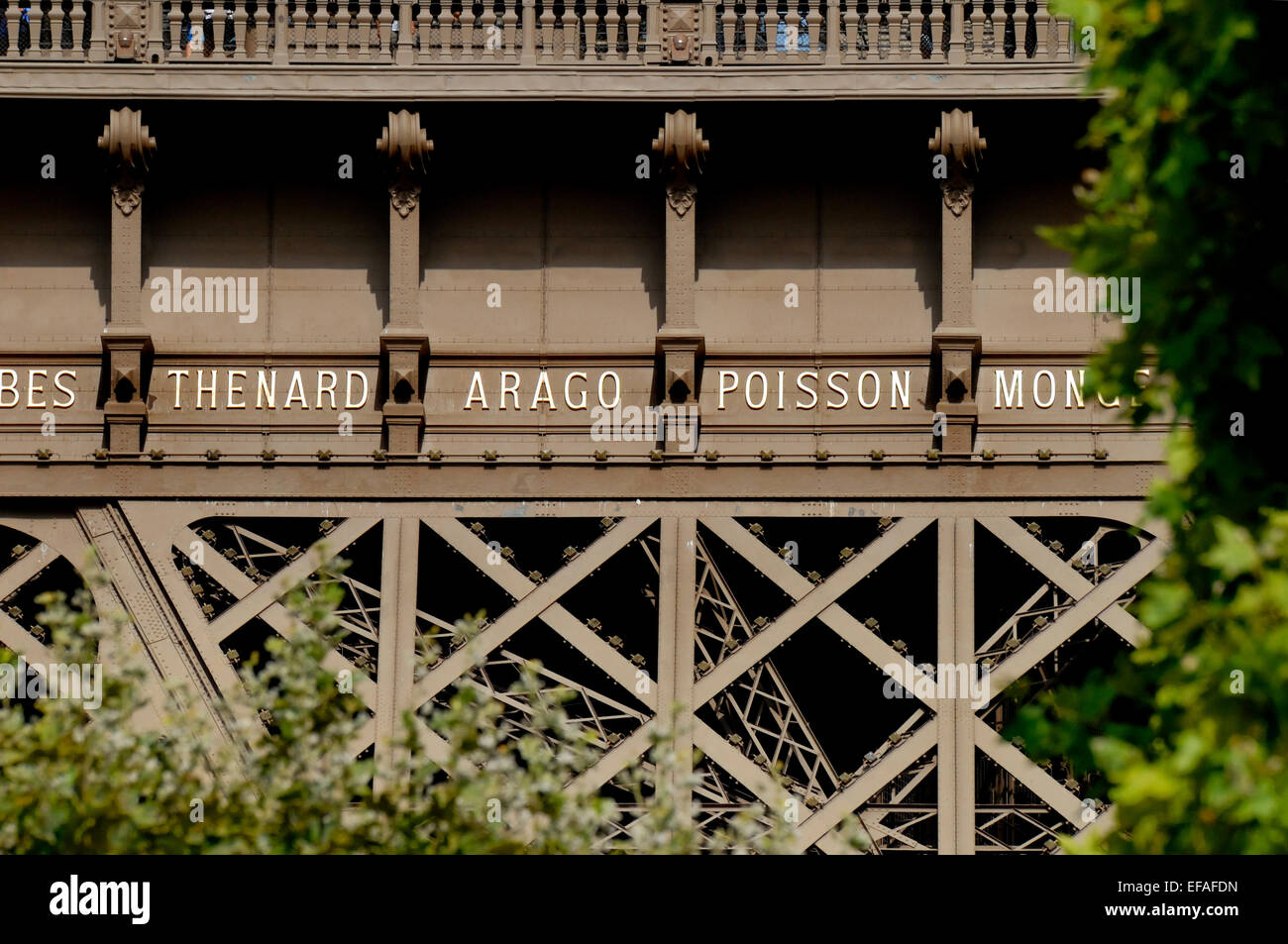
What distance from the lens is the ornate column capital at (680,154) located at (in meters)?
20.5

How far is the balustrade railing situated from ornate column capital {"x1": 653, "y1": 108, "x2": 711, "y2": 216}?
595 millimetres

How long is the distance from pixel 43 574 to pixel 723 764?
6.87m

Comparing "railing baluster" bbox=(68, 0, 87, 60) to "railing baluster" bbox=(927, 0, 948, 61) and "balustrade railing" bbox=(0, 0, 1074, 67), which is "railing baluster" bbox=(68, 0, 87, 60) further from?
"railing baluster" bbox=(927, 0, 948, 61)

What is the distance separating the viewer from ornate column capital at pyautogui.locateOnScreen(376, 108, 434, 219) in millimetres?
20547

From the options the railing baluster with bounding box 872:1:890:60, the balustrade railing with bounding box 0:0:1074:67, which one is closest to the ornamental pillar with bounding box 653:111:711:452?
the balustrade railing with bounding box 0:0:1074:67

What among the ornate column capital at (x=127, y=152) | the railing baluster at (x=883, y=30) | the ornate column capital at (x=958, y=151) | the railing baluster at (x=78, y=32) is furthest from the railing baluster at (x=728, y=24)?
the ornate column capital at (x=127, y=152)

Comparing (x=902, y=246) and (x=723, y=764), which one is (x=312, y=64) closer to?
(x=902, y=246)

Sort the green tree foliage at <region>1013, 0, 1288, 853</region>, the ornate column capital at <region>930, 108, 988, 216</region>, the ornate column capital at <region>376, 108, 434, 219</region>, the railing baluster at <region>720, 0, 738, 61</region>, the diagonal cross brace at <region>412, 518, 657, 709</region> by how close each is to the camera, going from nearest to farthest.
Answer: the green tree foliage at <region>1013, 0, 1288, 853</region> → the diagonal cross brace at <region>412, 518, 657, 709</region> → the ornate column capital at <region>930, 108, 988, 216</region> → the ornate column capital at <region>376, 108, 434, 219</region> → the railing baluster at <region>720, 0, 738, 61</region>

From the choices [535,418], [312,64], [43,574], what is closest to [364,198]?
[312,64]

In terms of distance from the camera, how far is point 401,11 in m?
20.7

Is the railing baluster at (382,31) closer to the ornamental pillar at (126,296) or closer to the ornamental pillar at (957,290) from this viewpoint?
the ornamental pillar at (126,296)

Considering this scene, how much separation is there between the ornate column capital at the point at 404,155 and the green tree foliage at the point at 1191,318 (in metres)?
11.4

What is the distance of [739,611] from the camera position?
1984 centimetres
